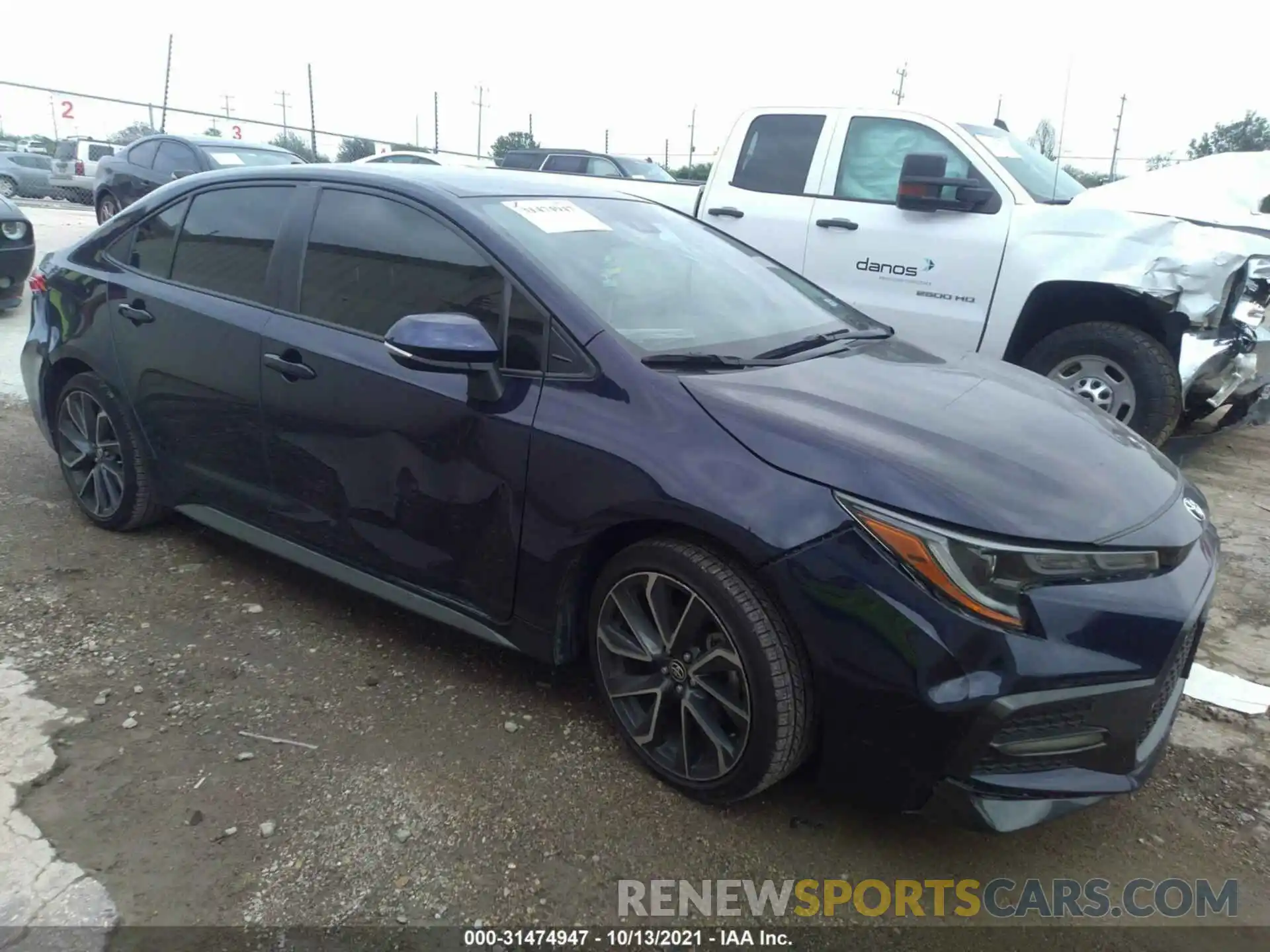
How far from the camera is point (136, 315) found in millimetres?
3832

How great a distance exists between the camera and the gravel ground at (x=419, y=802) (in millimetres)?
2299

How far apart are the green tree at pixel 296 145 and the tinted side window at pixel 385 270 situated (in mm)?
20275

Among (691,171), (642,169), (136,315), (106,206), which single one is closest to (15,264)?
(136,315)

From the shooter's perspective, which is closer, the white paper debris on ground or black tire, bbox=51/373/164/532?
the white paper debris on ground

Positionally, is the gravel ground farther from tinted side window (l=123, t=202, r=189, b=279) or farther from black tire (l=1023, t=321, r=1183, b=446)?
black tire (l=1023, t=321, r=1183, b=446)

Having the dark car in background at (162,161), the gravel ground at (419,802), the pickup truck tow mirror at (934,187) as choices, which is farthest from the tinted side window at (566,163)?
the gravel ground at (419,802)

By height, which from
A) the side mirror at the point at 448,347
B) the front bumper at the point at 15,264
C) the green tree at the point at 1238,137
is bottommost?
the front bumper at the point at 15,264

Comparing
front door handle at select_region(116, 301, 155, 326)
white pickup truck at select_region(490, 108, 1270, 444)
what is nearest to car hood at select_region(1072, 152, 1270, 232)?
white pickup truck at select_region(490, 108, 1270, 444)

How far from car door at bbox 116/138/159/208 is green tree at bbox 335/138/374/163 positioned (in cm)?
1050

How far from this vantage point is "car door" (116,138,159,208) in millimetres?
13219

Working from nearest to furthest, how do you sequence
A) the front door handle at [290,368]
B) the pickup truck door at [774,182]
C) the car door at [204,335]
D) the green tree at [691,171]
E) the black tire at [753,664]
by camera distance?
the black tire at [753,664] → the front door handle at [290,368] → the car door at [204,335] → the pickup truck door at [774,182] → the green tree at [691,171]

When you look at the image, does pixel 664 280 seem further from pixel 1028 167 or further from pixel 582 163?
pixel 582 163

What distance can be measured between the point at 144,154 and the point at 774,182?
35.3ft

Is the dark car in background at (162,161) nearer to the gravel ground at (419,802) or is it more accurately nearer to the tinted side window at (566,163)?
the tinted side window at (566,163)
